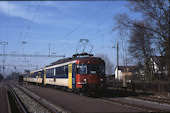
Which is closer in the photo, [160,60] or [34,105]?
[34,105]

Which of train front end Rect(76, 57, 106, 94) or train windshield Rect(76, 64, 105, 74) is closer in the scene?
train front end Rect(76, 57, 106, 94)

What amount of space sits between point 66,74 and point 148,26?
1170 cm

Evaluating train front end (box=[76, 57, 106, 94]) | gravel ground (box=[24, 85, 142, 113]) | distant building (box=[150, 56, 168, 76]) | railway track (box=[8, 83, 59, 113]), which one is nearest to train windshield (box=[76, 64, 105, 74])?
Result: train front end (box=[76, 57, 106, 94])

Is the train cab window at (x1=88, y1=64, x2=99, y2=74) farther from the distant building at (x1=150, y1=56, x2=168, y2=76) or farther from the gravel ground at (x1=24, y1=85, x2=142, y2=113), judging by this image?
the distant building at (x1=150, y1=56, x2=168, y2=76)

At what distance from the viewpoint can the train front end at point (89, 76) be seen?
17.9 meters

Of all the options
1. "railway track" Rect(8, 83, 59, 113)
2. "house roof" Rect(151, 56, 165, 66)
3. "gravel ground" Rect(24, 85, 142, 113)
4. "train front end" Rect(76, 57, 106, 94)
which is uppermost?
"house roof" Rect(151, 56, 165, 66)

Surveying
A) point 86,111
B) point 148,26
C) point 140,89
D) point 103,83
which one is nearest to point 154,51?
point 148,26

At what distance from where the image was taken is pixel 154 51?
2972 cm

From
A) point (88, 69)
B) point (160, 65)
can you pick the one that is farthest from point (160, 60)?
point (88, 69)

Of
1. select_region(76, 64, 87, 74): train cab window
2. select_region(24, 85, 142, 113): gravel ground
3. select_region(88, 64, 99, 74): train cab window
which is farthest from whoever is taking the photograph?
select_region(88, 64, 99, 74): train cab window

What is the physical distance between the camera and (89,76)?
59.3 feet

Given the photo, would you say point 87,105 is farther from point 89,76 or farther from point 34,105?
point 89,76

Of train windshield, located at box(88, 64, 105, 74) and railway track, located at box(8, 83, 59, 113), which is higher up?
train windshield, located at box(88, 64, 105, 74)

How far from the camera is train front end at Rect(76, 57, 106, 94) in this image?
1789 centimetres
